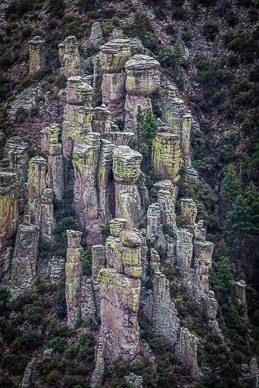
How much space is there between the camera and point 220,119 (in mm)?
101438

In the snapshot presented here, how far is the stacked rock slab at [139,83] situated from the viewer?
9125cm

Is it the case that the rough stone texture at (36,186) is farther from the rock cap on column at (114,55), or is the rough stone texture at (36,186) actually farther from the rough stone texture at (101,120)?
the rock cap on column at (114,55)

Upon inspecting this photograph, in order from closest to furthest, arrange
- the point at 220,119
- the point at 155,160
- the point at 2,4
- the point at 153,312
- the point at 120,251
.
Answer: the point at 120,251 < the point at 153,312 < the point at 155,160 < the point at 220,119 < the point at 2,4

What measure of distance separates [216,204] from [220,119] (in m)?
14.1

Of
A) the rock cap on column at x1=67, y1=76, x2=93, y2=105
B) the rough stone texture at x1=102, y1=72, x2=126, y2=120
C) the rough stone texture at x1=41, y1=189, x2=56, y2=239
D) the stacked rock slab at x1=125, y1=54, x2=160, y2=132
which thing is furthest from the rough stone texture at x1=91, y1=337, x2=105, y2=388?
the rough stone texture at x1=102, y1=72, x2=126, y2=120

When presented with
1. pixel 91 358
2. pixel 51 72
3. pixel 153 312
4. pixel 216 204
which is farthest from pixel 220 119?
pixel 91 358

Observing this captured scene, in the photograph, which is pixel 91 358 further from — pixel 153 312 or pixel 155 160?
pixel 155 160

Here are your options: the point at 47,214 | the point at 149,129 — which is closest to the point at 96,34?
the point at 149,129

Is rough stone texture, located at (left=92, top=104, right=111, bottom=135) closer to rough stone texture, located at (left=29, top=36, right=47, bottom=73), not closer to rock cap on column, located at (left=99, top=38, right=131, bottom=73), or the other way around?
rock cap on column, located at (left=99, top=38, right=131, bottom=73)

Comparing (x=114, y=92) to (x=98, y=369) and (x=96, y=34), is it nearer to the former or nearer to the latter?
(x=96, y=34)

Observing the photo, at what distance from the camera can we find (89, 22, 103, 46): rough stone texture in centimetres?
10194

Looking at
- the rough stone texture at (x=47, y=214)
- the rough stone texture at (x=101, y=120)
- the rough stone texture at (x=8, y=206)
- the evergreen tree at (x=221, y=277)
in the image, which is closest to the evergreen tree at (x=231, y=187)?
the evergreen tree at (x=221, y=277)

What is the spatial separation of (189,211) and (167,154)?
7.43 m

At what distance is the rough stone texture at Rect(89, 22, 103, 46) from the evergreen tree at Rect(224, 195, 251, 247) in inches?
1176
